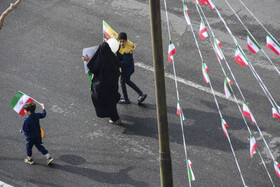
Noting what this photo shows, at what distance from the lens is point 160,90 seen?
6.34 meters

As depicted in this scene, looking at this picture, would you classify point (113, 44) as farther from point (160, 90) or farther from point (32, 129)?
point (160, 90)

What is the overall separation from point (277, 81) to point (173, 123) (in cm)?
256

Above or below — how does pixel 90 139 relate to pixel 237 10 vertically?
below

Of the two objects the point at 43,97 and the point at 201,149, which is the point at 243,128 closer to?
the point at 201,149

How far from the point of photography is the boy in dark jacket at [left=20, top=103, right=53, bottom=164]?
27.7ft

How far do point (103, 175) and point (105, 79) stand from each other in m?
1.73

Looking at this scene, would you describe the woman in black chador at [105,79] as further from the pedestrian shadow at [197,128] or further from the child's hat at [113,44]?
the pedestrian shadow at [197,128]

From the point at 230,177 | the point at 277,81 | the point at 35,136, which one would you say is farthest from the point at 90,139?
the point at 277,81

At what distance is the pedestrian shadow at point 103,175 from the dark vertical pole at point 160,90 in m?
1.68

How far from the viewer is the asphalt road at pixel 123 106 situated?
344 inches

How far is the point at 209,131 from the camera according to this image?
950 cm

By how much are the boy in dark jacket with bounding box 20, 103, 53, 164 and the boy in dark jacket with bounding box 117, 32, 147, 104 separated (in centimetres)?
194

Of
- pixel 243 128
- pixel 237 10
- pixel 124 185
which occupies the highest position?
pixel 237 10

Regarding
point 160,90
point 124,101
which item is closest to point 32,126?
point 124,101
